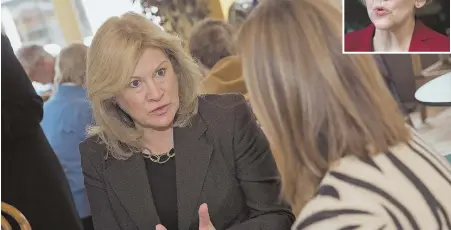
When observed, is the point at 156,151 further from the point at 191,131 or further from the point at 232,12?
the point at 232,12

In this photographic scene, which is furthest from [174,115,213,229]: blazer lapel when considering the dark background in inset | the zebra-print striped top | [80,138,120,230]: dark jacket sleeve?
the dark background in inset

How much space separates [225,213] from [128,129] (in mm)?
368

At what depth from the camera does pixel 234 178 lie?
1.64m

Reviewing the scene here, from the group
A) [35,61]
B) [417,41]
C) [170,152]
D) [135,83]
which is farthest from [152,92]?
[417,41]

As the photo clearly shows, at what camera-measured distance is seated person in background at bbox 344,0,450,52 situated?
1489 millimetres

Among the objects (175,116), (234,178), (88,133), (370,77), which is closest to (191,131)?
(175,116)

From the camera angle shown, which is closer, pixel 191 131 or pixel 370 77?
pixel 370 77

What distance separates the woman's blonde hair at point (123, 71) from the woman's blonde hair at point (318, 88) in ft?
0.70

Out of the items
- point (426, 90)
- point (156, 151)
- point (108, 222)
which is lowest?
point (108, 222)

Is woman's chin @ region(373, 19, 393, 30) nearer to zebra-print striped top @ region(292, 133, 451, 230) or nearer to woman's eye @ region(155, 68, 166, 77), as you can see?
zebra-print striped top @ region(292, 133, 451, 230)

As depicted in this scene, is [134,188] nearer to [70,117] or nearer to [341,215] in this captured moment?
[70,117]

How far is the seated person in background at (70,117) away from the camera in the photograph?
6.25 ft

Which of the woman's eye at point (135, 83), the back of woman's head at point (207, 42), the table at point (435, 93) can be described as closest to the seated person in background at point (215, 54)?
the back of woman's head at point (207, 42)

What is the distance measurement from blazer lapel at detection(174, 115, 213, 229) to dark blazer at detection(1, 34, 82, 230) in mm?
594
